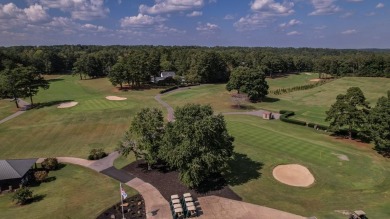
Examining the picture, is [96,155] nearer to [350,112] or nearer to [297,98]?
[350,112]

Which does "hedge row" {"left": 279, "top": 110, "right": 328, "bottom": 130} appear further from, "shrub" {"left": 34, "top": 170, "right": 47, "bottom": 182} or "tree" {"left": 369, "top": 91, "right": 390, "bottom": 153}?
"shrub" {"left": 34, "top": 170, "right": 47, "bottom": 182}

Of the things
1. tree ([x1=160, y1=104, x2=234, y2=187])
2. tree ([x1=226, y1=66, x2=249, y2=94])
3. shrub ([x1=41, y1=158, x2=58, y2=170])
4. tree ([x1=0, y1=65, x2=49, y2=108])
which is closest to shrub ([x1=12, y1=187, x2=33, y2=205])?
shrub ([x1=41, y1=158, x2=58, y2=170])

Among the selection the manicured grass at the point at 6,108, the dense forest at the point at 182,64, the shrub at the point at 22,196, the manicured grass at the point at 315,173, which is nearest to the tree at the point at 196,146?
the manicured grass at the point at 315,173

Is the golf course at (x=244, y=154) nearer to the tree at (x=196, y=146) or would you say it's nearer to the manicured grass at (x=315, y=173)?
the manicured grass at (x=315, y=173)

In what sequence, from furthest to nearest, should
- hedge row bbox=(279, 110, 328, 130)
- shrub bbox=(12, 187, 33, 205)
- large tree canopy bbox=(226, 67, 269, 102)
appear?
large tree canopy bbox=(226, 67, 269, 102)
hedge row bbox=(279, 110, 328, 130)
shrub bbox=(12, 187, 33, 205)

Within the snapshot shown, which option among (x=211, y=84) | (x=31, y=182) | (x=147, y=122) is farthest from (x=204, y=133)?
(x=211, y=84)

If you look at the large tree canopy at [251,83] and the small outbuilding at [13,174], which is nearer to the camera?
the small outbuilding at [13,174]
